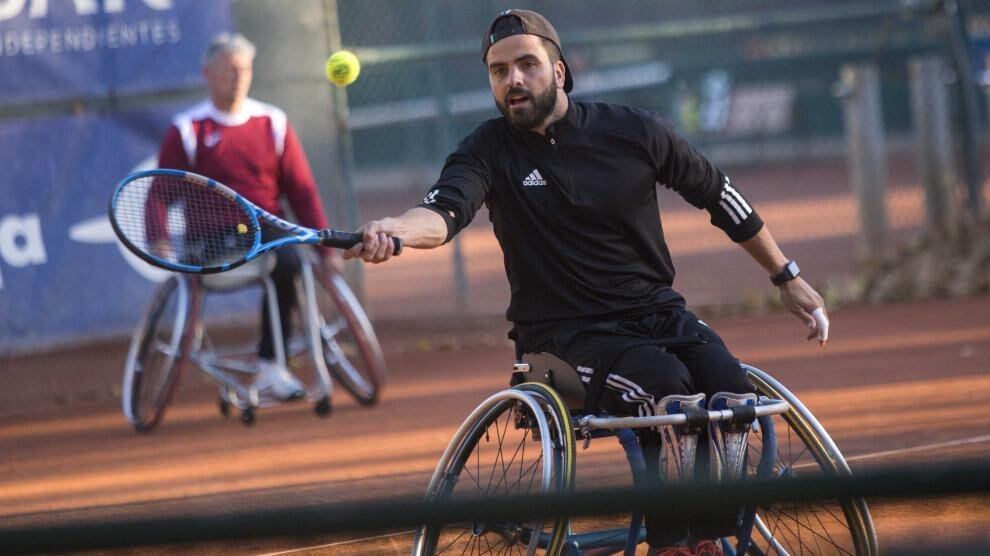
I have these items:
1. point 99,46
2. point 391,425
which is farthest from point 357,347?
point 99,46

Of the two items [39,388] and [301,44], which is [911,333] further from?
[39,388]

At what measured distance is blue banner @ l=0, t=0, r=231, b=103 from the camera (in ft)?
27.1

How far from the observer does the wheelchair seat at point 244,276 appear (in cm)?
677

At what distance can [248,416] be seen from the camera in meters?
6.92

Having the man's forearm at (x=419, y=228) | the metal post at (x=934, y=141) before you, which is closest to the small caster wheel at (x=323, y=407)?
the man's forearm at (x=419, y=228)

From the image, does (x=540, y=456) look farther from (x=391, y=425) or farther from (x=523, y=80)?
(x=391, y=425)

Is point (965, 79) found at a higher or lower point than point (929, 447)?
higher

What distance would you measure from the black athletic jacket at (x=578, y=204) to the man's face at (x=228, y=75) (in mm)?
3220

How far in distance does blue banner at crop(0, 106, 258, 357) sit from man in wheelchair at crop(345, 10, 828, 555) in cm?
489

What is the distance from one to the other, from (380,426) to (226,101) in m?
1.74

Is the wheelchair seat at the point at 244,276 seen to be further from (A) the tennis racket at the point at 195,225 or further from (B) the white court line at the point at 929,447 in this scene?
(B) the white court line at the point at 929,447

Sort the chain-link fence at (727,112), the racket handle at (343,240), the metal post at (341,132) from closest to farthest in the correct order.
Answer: the racket handle at (343,240), the metal post at (341,132), the chain-link fence at (727,112)

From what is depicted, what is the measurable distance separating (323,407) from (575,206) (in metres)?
3.46

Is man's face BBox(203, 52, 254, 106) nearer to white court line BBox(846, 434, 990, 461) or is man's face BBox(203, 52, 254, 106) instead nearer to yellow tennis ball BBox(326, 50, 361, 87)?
yellow tennis ball BBox(326, 50, 361, 87)
